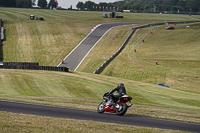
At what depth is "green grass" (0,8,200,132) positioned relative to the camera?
1293 inches

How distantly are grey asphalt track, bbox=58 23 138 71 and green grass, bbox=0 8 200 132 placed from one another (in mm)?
1850

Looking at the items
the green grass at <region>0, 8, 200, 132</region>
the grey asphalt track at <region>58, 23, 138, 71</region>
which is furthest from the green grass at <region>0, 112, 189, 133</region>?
the grey asphalt track at <region>58, 23, 138, 71</region>

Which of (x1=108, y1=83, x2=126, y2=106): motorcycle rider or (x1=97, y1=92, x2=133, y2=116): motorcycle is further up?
(x1=108, y1=83, x2=126, y2=106): motorcycle rider

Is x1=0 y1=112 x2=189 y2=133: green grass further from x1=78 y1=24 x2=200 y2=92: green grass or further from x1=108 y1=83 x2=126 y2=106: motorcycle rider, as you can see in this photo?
x1=78 y1=24 x2=200 y2=92: green grass

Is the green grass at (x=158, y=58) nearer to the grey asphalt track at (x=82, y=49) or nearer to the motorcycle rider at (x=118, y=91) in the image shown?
the grey asphalt track at (x=82, y=49)

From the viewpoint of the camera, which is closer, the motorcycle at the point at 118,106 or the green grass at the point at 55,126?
the green grass at the point at 55,126

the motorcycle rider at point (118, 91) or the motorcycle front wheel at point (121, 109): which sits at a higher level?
the motorcycle rider at point (118, 91)

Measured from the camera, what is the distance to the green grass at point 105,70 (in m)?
32.8

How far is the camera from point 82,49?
82750mm

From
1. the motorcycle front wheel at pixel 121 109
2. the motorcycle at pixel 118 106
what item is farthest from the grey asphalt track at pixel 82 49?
the motorcycle front wheel at pixel 121 109

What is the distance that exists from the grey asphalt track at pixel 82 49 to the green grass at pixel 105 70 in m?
1.85

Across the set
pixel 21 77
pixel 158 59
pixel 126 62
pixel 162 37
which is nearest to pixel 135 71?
pixel 126 62

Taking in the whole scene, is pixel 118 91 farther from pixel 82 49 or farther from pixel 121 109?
pixel 82 49

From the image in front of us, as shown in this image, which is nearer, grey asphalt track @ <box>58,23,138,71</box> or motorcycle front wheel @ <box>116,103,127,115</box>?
motorcycle front wheel @ <box>116,103,127,115</box>
